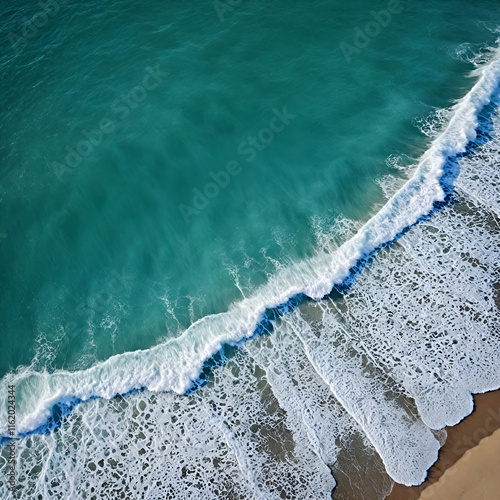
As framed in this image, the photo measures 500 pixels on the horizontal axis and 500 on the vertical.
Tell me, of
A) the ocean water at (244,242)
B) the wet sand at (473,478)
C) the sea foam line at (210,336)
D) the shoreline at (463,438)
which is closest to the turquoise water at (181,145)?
the ocean water at (244,242)

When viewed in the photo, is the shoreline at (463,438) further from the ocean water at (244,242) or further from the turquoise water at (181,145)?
the turquoise water at (181,145)

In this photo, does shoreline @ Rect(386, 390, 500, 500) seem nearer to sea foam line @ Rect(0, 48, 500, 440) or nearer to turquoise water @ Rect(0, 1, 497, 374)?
sea foam line @ Rect(0, 48, 500, 440)

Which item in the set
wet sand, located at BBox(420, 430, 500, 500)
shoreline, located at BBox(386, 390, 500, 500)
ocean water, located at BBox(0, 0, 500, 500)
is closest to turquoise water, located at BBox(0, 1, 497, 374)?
ocean water, located at BBox(0, 0, 500, 500)

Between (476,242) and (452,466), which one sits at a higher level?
(476,242)

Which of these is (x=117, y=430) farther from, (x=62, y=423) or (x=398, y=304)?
(x=398, y=304)

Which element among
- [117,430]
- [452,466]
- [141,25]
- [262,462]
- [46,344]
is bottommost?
[452,466]

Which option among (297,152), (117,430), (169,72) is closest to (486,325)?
(297,152)

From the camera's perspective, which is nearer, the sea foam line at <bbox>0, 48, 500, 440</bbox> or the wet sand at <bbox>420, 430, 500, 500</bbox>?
the wet sand at <bbox>420, 430, 500, 500</bbox>
